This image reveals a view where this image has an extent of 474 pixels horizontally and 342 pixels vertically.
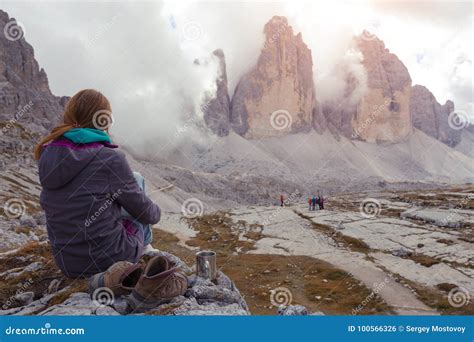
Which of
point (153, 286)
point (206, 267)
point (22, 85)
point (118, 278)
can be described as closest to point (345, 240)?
point (206, 267)

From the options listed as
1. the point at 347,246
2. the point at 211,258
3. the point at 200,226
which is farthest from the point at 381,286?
the point at 200,226

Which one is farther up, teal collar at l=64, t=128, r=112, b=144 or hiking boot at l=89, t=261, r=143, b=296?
teal collar at l=64, t=128, r=112, b=144

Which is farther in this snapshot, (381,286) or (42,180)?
(381,286)

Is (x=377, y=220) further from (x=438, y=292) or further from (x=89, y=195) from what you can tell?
(x=89, y=195)

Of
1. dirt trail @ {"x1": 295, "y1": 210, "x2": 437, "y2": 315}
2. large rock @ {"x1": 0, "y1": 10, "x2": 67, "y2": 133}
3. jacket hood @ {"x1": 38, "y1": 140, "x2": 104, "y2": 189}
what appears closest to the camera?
jacket hood @ {"x1": 38, "y1": 140, "x2": 104, "y2": 189}

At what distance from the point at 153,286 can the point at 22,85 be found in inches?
6317

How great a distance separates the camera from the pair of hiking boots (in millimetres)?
5441

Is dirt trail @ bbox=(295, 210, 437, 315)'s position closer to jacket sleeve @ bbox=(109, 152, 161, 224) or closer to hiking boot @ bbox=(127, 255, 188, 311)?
hiking boot @ bbox=(127, 255, 188, 311)

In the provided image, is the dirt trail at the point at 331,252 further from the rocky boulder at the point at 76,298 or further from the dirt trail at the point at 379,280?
the rocky boulder at the point at 76,298

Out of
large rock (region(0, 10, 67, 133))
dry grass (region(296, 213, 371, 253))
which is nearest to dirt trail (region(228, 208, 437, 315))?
dry grass (region(296, 213, 371, 253))

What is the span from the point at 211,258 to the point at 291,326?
2860 mm

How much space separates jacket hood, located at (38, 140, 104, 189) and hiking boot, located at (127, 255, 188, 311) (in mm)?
1897

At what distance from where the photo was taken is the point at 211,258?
7.66 m

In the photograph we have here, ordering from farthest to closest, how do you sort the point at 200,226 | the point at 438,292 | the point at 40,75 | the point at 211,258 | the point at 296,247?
the point at 40,75 < the point at 200,226 < the point at 296,247 < the point at 438,292 < the point at 211,258
